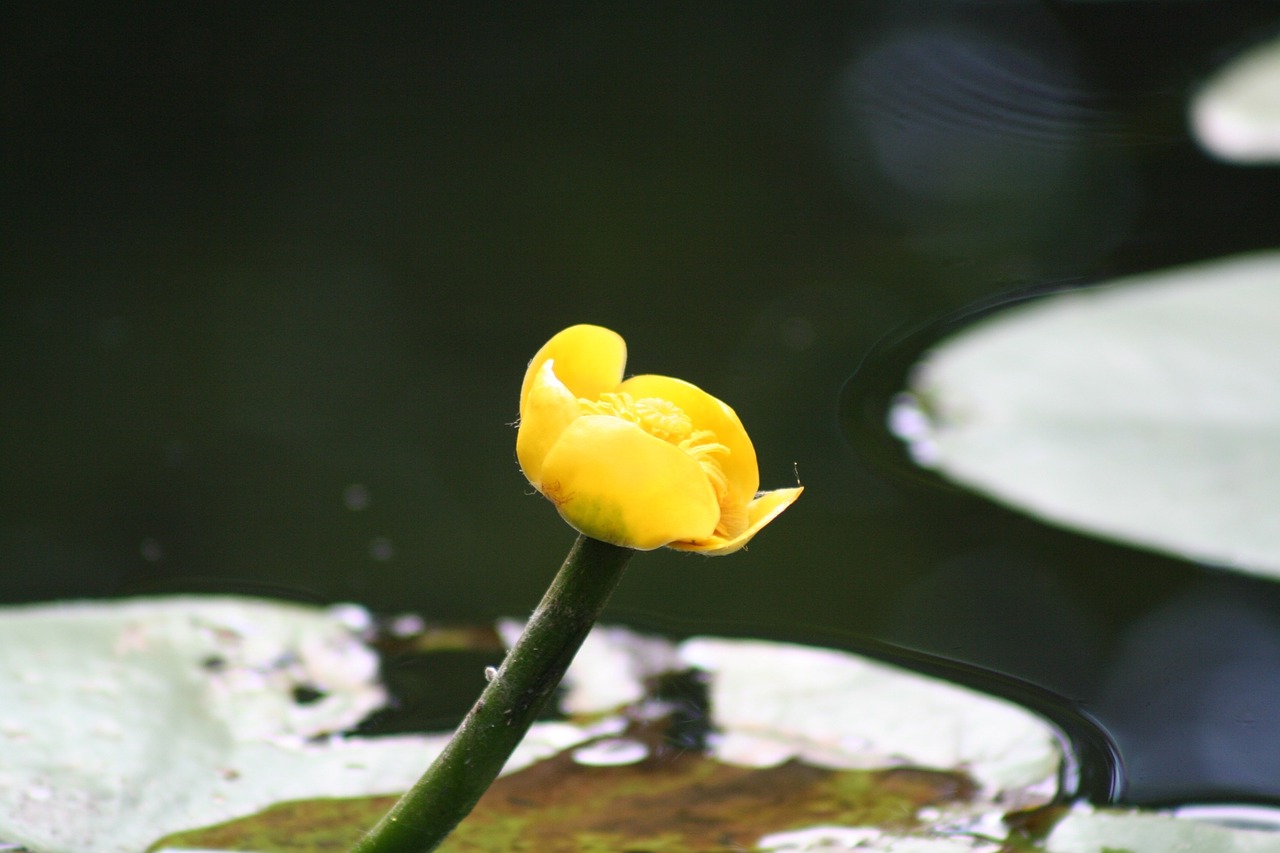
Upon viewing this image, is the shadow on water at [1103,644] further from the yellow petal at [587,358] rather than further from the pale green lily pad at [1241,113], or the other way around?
the pale green lily pad at [1241,113]

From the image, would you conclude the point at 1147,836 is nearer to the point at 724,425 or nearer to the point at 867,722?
the point at 867,722

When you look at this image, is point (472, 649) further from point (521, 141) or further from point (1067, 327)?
point (521, 141)

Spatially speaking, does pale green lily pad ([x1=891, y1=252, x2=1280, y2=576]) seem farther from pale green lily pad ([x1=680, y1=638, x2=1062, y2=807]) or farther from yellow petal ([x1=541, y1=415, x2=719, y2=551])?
yellow petal ([x1=541, y1=415, x2=719, y2=551])

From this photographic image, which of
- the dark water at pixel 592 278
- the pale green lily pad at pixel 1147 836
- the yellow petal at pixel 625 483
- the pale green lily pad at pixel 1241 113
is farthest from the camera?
the pale green lily pad at pixel 1241 113

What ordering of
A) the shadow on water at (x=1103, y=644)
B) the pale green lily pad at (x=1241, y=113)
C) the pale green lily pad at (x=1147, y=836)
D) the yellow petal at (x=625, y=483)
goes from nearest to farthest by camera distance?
the yellow petal at (x=625, y=483) → the pale green lily pad at (x=1147, y=836) → the shadow on water at (x=1103, y=644) → the pale green lily pad at (x=1241, y=113)

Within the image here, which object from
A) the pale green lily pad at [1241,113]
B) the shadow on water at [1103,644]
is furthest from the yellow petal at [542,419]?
the pale green lily pad at [1241,113]

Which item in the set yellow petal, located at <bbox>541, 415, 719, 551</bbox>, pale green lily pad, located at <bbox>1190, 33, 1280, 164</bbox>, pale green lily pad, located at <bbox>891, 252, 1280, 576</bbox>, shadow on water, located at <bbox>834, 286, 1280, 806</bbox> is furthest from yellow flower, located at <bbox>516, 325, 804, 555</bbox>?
pale green lily pad, located at <bbox>1190, 33, 1280, 164</bbox>
